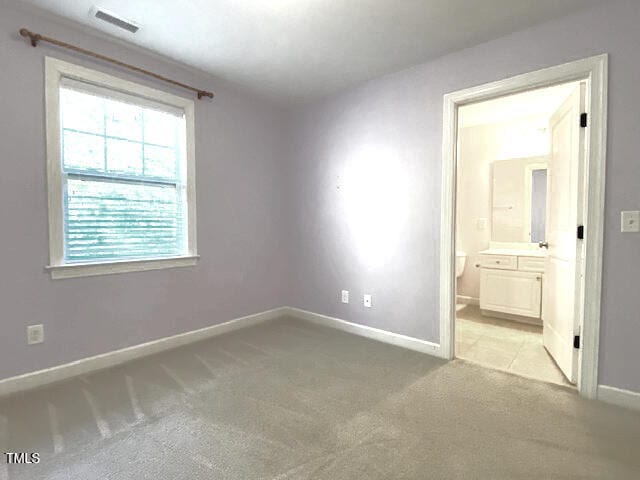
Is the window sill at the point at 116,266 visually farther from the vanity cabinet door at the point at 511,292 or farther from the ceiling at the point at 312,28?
the vanity cabinet door at the point at 511,292

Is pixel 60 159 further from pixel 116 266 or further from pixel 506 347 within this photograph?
pixel 506 347

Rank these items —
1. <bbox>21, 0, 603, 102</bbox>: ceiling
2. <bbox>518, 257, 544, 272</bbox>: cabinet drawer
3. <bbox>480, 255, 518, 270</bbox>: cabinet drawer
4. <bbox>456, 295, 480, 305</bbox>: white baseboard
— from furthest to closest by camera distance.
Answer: <bbox>456, 295, 480, 305</bbox>: white baseboard
<bbox>480, 255, 518, 270</bbox>: cabinet drawer
<bbox>518, 257, 544, 272</bbox>: cabinet drawer
<bbox>21, 0, 603, 102</bbox>: ceiling

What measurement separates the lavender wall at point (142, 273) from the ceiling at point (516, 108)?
227cm

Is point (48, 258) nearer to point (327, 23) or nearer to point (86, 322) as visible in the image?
point (86, 322)

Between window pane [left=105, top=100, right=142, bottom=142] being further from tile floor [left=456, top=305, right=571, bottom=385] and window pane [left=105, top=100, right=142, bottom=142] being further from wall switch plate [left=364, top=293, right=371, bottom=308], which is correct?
tile floor [left=456, top=305, right=571, bottom=385]

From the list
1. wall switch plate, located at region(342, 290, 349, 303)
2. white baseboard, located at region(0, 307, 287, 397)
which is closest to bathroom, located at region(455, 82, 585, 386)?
wall switch plate, located at region(342, 290, 349, 303)

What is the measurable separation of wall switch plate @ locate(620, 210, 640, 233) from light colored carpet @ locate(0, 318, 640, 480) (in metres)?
1.08

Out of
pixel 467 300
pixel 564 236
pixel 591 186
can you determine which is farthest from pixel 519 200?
pixel 591 186

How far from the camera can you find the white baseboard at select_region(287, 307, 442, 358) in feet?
9.16

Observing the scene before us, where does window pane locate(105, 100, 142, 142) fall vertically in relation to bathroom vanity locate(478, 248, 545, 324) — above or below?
above

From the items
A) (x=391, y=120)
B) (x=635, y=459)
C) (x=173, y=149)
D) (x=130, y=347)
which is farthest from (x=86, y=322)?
(x=635, y=459)

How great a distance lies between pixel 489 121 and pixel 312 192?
267 centimetres

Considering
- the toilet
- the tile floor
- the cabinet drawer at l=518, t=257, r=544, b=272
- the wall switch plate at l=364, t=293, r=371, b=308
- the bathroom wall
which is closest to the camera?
the tile floor

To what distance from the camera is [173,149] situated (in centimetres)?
291
